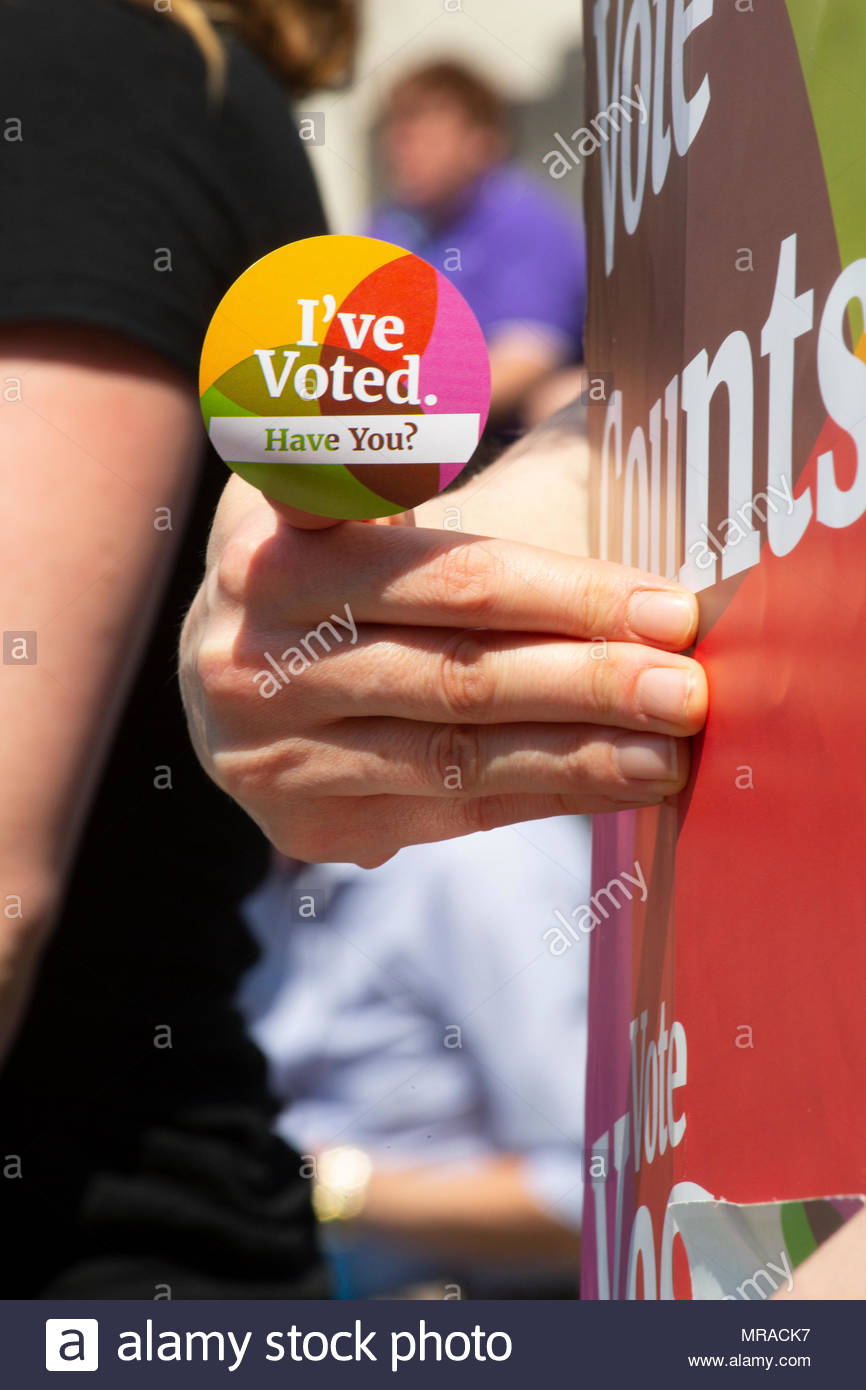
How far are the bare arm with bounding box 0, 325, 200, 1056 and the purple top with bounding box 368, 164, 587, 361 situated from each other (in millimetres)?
1507

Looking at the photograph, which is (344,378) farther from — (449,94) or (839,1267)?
(449,94)

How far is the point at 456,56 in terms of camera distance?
107 inches

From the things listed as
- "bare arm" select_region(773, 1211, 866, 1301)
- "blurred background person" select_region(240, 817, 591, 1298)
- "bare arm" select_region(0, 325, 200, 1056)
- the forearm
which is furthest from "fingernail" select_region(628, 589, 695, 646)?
the forearm

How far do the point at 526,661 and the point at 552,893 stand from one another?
1.39m

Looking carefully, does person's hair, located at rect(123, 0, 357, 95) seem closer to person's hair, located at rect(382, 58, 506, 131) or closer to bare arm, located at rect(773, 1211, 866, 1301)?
bare arm, located at rect(773, 1211, 866, 1301)

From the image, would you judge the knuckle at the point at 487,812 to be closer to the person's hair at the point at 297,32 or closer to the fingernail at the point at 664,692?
the fingernail at the point at 664,692

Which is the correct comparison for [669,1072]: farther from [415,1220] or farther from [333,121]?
[333,121]

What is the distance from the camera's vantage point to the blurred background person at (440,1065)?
1736mm

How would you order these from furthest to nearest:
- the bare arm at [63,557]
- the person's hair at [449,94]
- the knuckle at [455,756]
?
1. the person's hair at [449,94]
2. the bare arm at [63,557]
3. the knuckle at [455,756]

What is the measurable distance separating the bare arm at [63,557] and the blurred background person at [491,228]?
1.23 meters

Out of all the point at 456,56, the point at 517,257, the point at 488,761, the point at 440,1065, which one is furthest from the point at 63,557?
the point at 456,56

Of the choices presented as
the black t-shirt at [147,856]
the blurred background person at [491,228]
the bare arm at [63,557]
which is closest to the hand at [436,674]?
the bare arm at [63,557]

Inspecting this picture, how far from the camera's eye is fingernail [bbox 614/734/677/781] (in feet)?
1.70

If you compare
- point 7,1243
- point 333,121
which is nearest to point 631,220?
point 7,1243
